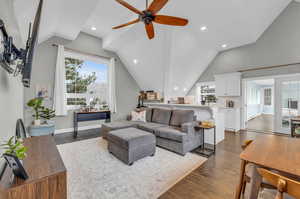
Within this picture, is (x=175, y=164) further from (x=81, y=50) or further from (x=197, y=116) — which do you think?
(x=81, y=50)

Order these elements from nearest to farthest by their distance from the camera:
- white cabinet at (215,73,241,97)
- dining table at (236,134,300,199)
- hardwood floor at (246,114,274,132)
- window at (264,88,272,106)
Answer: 1. dining table at (236,134,300,199)
2. hardwood floor at (246,114,274,132)
3. white cabinet at (215,73,241,97)
4. window at (264,88,272,106)

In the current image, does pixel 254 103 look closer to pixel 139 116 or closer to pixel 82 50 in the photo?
pixel 139 116

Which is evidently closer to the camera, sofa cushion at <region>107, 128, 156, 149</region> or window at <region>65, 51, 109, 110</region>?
sofa cushion at <region>107, 128, 156, 149</region>

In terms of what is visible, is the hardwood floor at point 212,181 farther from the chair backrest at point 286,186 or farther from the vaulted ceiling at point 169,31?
the vaulted ceiling at point 169,31

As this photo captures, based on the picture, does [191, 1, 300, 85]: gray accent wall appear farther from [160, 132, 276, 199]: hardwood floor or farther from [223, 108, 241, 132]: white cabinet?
[160, 132, 276, 199]: hardwood floor

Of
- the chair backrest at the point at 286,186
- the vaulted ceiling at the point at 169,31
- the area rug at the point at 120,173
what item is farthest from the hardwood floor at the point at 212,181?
the vaulted ceiling at the point at 169,31

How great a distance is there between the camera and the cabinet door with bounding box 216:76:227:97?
217 inches

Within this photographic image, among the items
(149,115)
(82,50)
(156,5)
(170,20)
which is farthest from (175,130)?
(82,50)

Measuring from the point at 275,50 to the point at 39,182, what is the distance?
6.81 meters

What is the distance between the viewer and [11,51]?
1.26 metres

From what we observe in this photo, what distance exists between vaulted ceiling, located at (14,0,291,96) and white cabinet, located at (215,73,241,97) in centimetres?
106

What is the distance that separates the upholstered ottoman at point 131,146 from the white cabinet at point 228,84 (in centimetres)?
433

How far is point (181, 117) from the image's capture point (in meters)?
3.44

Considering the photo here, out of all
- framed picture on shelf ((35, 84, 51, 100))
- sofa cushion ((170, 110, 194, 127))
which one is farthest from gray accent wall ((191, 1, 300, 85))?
framed picture on shelf ((35, 84, 51, 100))
